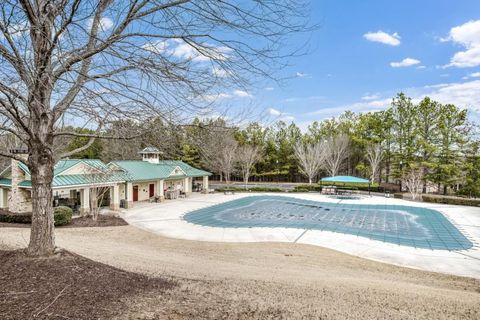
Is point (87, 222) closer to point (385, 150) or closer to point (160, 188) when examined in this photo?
point (160, 188)

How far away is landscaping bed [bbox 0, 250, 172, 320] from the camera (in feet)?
10.3

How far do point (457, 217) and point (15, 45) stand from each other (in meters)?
22.9

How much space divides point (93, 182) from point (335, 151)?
31834 millimetres

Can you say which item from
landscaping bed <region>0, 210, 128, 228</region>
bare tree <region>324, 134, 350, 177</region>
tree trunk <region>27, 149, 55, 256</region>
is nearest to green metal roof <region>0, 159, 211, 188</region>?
landscaping bed <region>0, 210, 128, 228</region>

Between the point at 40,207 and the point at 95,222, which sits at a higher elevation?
the point at 40,207

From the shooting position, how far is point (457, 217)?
18.4 m

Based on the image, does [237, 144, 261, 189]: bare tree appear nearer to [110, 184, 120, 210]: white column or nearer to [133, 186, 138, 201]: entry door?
[133, 186, 138, 201]: entry door

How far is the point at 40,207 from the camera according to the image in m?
4.75

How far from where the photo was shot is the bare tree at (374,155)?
123 ft

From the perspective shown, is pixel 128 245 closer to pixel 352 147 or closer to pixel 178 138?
pixel 178 138

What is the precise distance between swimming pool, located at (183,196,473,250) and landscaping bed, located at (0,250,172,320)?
36.3 feet

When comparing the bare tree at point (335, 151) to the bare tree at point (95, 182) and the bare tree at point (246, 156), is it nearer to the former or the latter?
the bare tree at point (246, 156)

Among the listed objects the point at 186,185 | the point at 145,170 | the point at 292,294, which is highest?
the point at 145,170

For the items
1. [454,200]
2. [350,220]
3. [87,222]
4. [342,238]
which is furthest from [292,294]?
[454,200]
